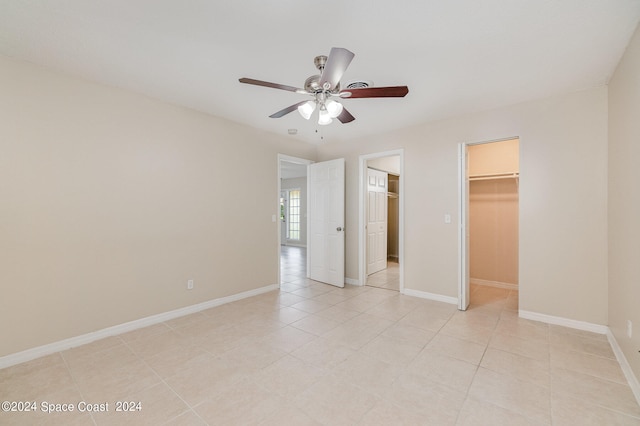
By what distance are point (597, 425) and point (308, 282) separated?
12.6ft

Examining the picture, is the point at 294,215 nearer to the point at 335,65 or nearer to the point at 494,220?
the point at 494,220

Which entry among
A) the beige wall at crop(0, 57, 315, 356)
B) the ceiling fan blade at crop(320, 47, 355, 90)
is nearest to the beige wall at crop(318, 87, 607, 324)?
the ceiling fan blade at crop(320, 47, 355, 90)

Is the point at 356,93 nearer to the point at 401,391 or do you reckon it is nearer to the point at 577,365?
the point at 401,391

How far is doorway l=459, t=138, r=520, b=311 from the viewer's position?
4375 mm

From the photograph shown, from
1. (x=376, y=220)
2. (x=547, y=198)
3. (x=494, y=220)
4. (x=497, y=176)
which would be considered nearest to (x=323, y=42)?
(x=547, y=198)

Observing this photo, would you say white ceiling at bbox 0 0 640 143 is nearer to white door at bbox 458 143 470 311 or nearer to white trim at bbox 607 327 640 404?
white door at bbox 458 143 470 311

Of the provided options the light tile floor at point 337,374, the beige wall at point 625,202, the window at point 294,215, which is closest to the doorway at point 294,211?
the window at point 294,215

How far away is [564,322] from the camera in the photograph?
303 centimetres

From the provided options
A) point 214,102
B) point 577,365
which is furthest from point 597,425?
point 214,102

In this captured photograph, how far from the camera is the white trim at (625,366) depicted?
1869 mm

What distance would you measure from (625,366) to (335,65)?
3192 mm

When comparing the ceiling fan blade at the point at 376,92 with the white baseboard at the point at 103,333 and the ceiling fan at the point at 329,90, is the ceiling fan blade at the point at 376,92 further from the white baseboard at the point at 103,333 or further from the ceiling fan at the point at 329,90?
the white baseboard at the point at 103,333

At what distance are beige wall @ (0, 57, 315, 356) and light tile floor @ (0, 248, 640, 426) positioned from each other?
0.43 m

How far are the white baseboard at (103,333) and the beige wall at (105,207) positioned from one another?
0.19ft
